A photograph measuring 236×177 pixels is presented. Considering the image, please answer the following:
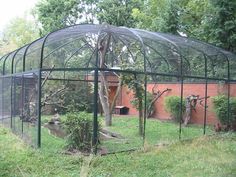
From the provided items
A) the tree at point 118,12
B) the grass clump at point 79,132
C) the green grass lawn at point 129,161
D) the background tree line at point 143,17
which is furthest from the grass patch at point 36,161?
the tree at point 118,12

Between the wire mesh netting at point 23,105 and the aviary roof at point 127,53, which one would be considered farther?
the aviary roof at point 127,53

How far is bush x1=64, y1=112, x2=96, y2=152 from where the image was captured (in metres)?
7.86

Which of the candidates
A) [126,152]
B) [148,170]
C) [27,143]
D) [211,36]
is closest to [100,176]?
[148,170]

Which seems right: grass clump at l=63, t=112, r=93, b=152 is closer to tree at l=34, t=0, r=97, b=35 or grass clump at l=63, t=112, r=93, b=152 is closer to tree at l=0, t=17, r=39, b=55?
tree at l=34, t=0, r=97, b=35

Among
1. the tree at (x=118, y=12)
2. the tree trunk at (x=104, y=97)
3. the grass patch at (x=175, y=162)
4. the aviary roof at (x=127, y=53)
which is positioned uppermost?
the tree at (x=118, y=12)

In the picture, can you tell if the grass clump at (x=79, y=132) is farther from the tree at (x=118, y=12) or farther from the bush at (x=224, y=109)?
the tree at (x=118, y=12)

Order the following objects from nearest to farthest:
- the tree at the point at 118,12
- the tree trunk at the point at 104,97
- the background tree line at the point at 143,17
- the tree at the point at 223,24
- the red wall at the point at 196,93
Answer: the tree trunk at the point at 104,97
the tree at the point at 223,24
the red wall at the point at 196,93
the background tree line at the point at 143,17
the tree at the point at 118,12

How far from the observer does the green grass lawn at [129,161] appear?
6457mm

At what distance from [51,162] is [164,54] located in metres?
Result: 7.07

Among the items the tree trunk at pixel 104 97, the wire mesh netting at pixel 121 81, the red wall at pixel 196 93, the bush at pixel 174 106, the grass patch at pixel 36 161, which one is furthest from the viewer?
the bush at pixel 174 106

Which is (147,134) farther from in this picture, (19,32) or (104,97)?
(19,32)

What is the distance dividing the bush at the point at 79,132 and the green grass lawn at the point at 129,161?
1.38 ft

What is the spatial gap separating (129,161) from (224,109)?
591cm

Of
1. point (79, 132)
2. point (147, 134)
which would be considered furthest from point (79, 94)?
point (79, 132)
